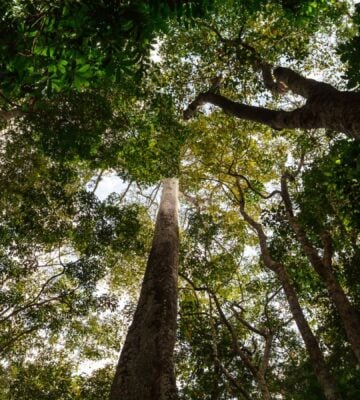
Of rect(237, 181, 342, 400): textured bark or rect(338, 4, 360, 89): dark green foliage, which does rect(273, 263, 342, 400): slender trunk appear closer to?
rect(237, 181, 342, 400): textured bark

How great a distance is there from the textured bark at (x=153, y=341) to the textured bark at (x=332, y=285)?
3416 millimetres

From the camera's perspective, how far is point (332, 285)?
766cm

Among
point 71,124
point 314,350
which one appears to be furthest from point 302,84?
point 71,124

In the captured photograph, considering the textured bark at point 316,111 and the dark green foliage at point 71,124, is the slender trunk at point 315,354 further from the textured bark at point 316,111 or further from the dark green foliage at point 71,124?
the dark green foliage at point 71,124

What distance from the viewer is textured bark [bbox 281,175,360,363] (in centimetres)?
671

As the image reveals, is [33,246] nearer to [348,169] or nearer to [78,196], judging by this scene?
[78,196]

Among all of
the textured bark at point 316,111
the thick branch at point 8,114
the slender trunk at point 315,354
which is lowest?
the slender trunk at point 315,354

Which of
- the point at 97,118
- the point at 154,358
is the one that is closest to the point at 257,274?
the point at 97,118

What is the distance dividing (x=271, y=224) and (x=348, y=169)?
5.36 metres

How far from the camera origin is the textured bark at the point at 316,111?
4023 mm

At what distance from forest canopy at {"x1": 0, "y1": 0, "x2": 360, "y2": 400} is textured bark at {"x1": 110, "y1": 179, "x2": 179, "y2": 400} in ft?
0.08

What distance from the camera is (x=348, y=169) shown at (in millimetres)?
5117

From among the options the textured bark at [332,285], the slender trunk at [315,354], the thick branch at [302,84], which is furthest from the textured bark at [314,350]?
the thick branch at [302,84]

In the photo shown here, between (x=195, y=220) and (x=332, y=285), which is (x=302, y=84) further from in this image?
(x=195, y=220)
